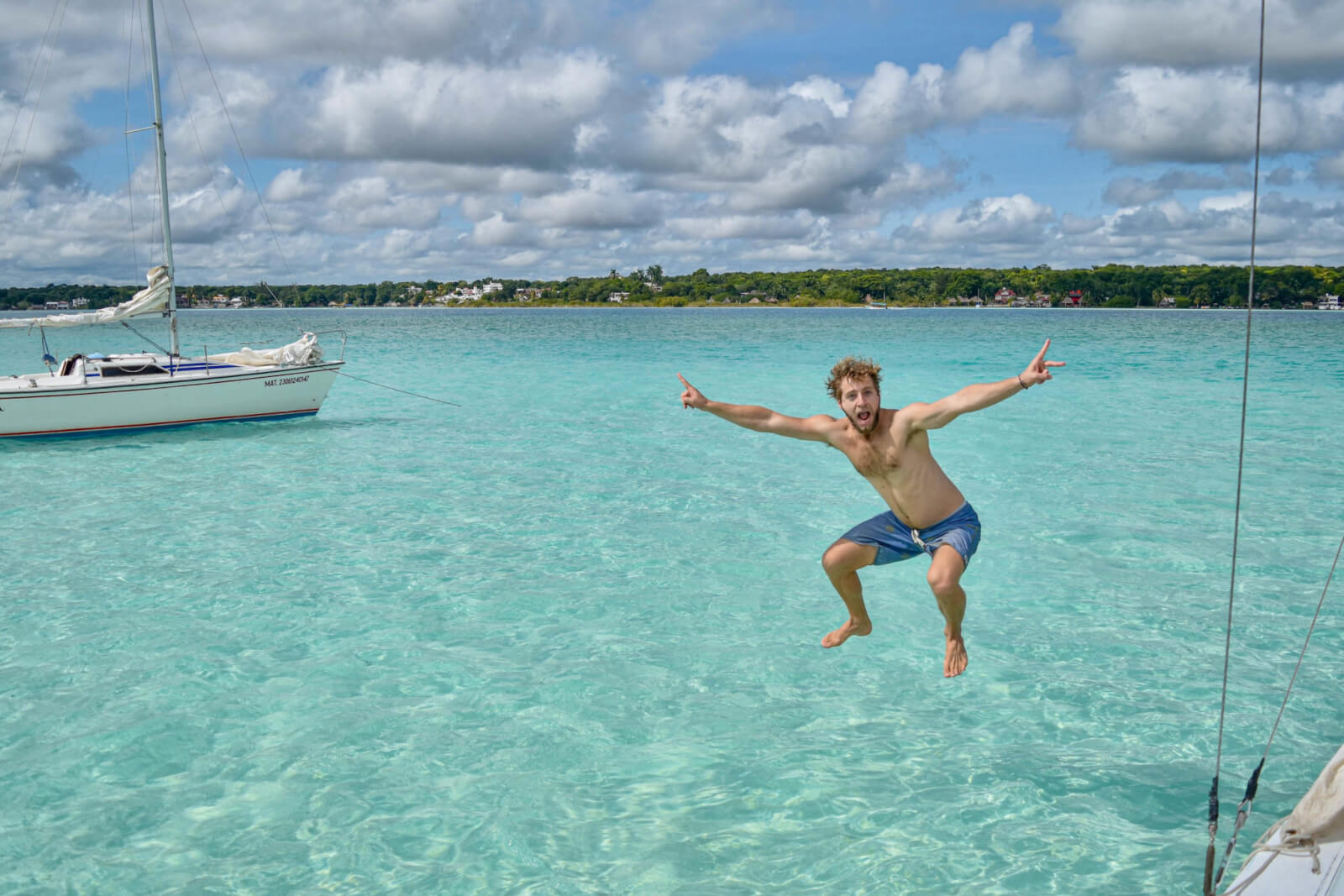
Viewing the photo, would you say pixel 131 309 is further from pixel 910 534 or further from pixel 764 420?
pixel 910 534

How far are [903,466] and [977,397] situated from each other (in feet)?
3.10

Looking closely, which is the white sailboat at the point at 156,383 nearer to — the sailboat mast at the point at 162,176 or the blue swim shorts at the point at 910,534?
the sailboat mast at the point at 162,176

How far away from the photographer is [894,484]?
6.05 m

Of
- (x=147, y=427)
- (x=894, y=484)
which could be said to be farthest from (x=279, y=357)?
(x=894, y=484)

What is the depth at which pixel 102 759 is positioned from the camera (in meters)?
6.45

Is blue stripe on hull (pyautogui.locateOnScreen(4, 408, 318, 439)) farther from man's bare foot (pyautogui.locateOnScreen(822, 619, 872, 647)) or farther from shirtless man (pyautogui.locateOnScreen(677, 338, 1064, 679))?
shirtless man (pyautogui.locateOnScreen(677, 338, 1064, 679))

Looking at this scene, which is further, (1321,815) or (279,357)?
(279,357)

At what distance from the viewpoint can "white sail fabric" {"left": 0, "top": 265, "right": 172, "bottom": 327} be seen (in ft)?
66.2

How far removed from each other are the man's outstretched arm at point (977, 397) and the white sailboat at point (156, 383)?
1832 cm

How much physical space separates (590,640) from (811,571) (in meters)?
3.24

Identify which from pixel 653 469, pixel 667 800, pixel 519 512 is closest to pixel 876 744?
pixel 667 800

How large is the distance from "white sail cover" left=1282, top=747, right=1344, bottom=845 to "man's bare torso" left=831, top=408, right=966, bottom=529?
2.66 metres

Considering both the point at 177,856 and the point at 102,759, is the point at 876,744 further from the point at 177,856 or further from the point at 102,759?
the point at 102,759

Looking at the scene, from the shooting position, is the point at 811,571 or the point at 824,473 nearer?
the point at 811,571
